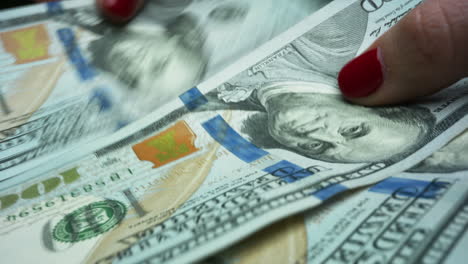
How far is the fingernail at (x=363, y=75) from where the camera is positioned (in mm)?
355

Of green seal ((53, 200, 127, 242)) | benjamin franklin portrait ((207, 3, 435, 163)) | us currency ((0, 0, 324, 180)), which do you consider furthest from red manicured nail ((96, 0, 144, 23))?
green seal ((53, 200, 127, 242))

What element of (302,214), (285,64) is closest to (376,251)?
(302,214)

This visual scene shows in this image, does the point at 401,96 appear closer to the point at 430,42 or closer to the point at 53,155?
the point at 430,42

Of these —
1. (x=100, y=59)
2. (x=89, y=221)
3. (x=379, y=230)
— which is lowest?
(x=379, y=230)

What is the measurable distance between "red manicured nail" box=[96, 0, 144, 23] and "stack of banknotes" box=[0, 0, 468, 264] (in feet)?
0.05

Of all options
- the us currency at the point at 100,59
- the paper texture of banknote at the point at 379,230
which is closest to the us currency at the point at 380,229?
the paper texture of banknote at the point at 379,230

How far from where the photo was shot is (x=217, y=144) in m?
0.35

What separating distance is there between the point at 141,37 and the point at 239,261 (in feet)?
1.15

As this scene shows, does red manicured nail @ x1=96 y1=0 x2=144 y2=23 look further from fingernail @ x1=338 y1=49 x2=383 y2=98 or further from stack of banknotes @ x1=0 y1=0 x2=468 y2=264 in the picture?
fingernail @ x1=338 y1=49 x2=383 y2=98

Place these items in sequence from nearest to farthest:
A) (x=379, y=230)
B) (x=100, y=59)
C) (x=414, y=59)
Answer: (x=379, y=230) → (x=414, y=59) → (x=100, y=59)

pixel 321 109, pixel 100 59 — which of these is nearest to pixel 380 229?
pixel 321 109

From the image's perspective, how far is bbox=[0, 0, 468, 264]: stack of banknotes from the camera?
227 millimetres

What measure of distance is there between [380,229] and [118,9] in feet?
1.34

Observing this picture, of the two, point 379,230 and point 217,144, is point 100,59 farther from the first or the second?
point 379,230
